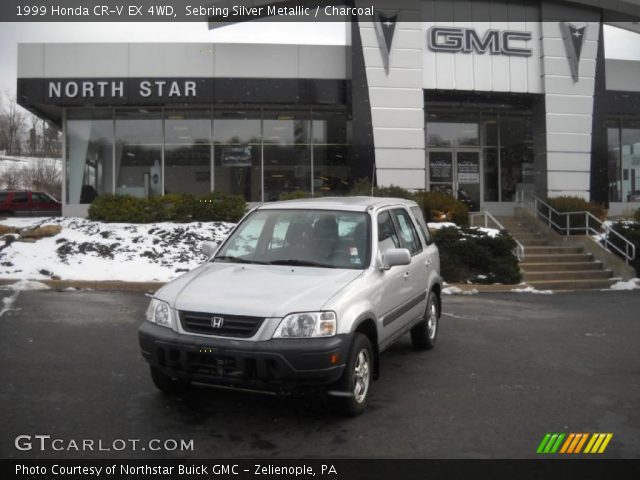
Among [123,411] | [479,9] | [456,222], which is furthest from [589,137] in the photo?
[123,411]

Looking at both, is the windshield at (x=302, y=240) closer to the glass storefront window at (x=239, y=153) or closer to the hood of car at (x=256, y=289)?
the hood of car at (x=256, y=289)

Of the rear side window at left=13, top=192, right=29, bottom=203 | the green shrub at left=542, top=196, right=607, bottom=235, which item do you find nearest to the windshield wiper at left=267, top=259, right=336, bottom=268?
the green shrub at left=542, top=196, right=607, bottom=235

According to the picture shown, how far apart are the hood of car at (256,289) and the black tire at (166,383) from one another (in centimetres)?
68

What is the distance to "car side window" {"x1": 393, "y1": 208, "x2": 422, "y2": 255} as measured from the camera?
21.5ft

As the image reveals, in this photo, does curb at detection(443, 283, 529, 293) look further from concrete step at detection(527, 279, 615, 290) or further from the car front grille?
the car front grille

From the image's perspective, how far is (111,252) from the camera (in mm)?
13812

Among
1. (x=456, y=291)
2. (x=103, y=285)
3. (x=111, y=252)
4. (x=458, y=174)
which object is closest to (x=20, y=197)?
(x=111, y=252)

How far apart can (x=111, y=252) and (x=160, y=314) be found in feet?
31.8

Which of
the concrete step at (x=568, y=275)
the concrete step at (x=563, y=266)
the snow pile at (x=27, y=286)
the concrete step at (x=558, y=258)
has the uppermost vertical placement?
the concrete step at (x=558, y=258)

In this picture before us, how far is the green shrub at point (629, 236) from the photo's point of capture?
14781 millimetres

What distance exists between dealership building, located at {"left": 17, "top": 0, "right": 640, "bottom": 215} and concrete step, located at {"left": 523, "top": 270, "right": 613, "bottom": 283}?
17.1 feet

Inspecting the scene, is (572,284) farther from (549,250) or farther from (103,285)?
(103,285)

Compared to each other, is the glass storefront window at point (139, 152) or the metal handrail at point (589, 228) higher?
the glass storefront window at point (139, 152)

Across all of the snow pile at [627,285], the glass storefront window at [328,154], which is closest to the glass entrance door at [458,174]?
the glass storefront window at [328,154]
